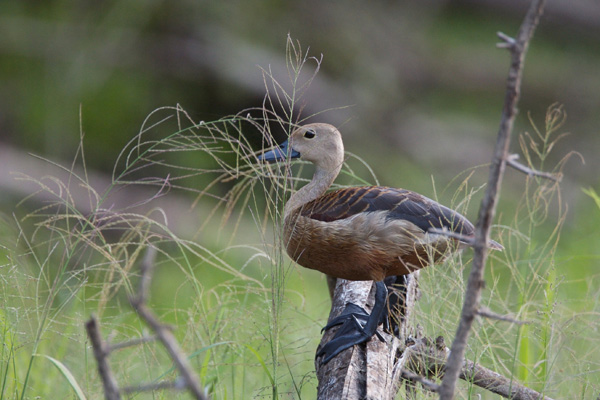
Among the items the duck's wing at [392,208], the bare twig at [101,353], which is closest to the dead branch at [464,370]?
the duck's wing at [392,208]

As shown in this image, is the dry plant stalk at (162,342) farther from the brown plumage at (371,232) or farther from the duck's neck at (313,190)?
the duck's neck at (313,190)

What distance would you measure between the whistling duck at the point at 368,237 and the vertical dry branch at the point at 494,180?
72 centimetres

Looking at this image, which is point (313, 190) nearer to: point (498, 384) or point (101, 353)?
point (498, 384)

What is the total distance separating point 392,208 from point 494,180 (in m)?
0.90

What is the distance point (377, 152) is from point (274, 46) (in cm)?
111

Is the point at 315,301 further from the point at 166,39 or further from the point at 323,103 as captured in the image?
the point at 166,39

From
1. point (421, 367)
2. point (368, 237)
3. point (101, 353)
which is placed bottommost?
point (421, 367)

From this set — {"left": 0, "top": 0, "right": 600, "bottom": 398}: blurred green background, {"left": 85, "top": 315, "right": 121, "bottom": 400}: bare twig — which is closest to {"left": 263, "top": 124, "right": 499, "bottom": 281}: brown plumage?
{"left": 85, "top": 315, "right": 121, "bottom": 400}: bare twig

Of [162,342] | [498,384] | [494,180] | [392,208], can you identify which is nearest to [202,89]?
[392,208]

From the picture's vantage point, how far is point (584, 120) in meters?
6.39

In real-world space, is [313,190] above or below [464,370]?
above

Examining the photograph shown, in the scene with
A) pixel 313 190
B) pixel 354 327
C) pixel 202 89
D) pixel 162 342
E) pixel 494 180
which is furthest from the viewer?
pixel 202 89

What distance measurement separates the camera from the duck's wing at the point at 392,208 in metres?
2.02

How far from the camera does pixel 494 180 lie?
3.79 ft
